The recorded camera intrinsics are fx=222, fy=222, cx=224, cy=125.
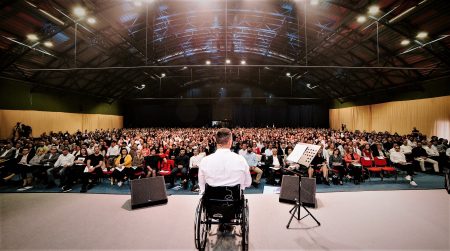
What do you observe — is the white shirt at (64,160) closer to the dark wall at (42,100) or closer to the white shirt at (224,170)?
the white shirt at (224,170)

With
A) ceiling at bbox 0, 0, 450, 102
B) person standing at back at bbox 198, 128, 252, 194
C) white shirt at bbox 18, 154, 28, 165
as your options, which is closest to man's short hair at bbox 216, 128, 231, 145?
person standing at back at bbox 198, 128, 252, 194

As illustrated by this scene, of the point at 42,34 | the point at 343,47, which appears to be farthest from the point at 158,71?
the point at 343,47

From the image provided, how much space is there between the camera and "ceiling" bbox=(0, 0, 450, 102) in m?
8.80

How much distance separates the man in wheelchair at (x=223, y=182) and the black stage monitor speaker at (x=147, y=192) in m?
2.18

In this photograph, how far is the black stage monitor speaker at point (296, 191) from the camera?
13.8 ft

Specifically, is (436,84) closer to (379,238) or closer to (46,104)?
(379,238)

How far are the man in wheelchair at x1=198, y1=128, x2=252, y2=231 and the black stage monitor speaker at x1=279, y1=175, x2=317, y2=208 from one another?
81.3 inches

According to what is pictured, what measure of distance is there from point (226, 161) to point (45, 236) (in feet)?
9.63

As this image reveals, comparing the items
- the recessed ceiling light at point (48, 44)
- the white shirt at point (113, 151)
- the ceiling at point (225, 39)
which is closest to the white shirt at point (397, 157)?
the ceiling at point (225, 39)

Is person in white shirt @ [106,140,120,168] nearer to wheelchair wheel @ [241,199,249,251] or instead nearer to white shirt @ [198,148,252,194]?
white shirt @ [198,148,252,194]

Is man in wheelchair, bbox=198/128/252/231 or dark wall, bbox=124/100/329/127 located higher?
dark wall, bbox=124/100/329/127

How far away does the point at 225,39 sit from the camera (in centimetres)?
798

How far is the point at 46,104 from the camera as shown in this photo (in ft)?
49.1

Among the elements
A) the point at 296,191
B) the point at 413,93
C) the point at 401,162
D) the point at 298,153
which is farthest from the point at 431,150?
the point at 413,93
